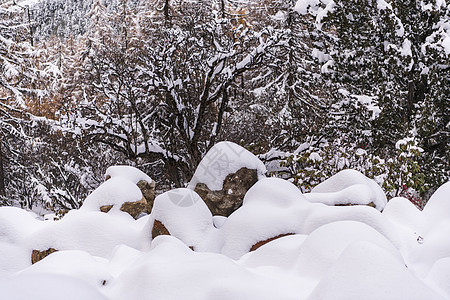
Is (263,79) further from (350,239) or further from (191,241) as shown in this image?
(350,239)

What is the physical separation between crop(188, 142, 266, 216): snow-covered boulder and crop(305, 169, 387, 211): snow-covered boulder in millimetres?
1424

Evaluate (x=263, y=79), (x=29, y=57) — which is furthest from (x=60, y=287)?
(x=263, y=79)

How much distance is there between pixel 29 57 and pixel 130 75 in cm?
487

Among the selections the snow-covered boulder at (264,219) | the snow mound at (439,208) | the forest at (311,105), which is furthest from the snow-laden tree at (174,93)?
the snow mound at (439,208)

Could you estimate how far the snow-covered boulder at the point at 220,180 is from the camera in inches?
252

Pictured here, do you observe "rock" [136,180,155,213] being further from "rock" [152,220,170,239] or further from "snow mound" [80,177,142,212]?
"rock" [152,220,170,239]

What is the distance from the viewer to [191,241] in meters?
4.75

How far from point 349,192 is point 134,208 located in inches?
133

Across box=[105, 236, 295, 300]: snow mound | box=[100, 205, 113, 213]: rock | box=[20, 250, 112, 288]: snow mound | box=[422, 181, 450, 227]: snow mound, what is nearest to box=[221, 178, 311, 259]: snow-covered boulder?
box=[422, 181, 450, 227]: snow mound

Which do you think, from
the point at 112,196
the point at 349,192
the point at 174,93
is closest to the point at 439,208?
the point at 349,192

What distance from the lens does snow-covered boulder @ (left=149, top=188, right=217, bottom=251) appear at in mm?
4773

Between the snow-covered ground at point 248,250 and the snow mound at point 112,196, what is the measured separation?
0.02 metres

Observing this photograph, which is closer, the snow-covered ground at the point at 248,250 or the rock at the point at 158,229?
the snow-covered ground at the point at 248,250

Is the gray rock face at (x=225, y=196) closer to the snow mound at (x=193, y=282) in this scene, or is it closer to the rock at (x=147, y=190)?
the rock at (x=147, y=190)
